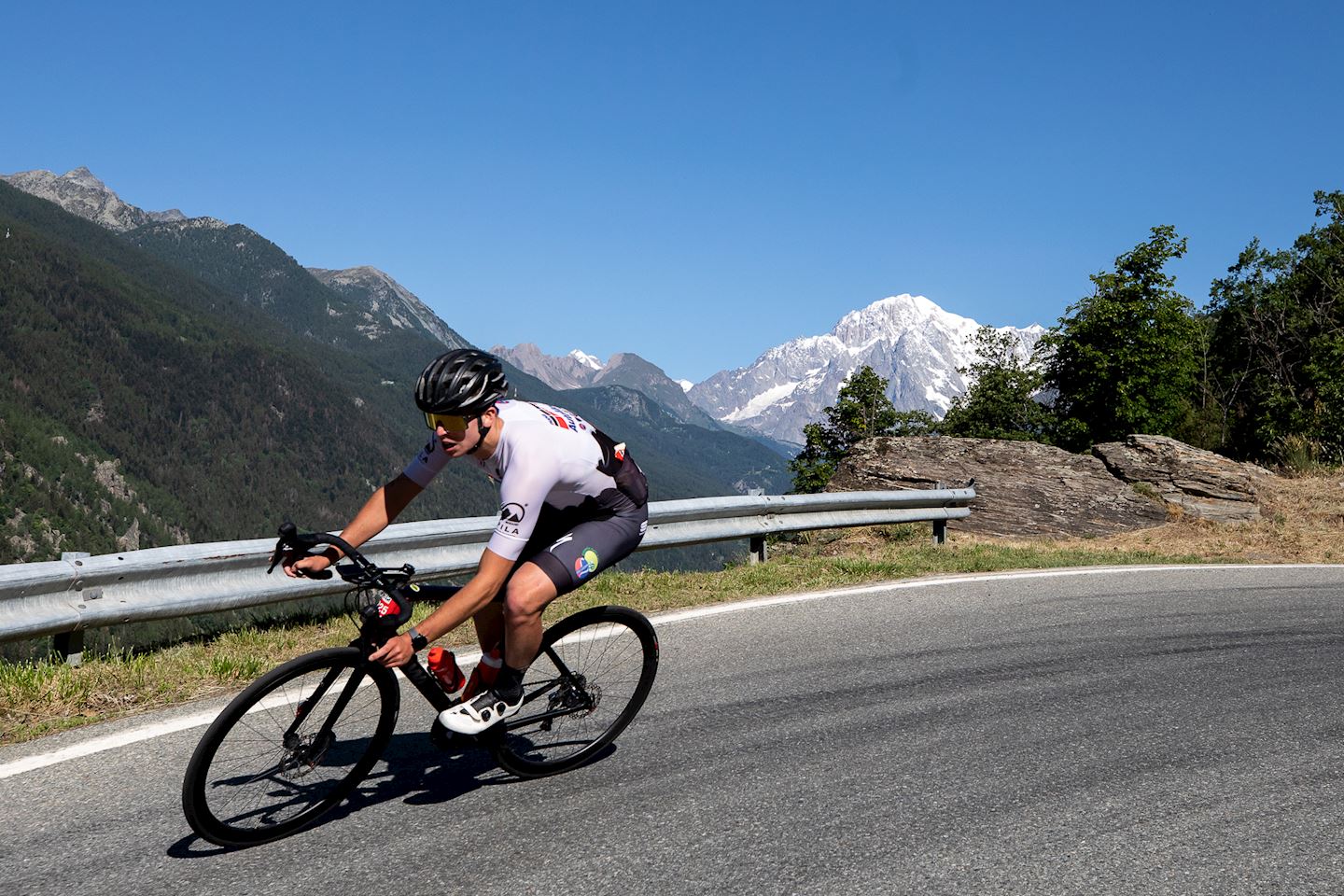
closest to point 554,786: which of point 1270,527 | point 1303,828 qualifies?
point 1303,828

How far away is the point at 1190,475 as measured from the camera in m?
14.4

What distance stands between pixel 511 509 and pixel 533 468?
0.62 feet

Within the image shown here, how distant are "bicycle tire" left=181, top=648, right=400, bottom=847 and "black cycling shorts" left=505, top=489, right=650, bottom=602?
2.08 ft

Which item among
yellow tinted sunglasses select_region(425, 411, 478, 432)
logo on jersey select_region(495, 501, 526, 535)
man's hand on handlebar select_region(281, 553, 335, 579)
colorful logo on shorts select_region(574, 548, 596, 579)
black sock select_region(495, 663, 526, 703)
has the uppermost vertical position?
yellow tinted sunglasses select_region(425, 411, 478, 432)

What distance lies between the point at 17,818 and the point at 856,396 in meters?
46.1

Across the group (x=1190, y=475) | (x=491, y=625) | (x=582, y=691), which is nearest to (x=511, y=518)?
(x=491, y=625)

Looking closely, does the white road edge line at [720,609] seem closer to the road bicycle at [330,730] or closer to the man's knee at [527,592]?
the road bicycle at [330,730]

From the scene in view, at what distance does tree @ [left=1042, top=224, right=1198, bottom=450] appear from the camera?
4197cm

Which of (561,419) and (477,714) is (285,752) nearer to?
(477,714)

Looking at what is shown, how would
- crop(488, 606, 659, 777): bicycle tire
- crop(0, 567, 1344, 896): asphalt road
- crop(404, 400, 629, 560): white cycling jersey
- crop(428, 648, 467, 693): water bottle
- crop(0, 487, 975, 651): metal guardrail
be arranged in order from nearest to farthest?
crop(0, 567, 1344, 896): asphalt road → crop(404, 400, 629, 560): white cycling jersey → crop(428, 648, 467, 693): water bottle → crop(488, 606, 659, 777): bicycle tire → crop(0, 487, 975, 651): metal guardrail

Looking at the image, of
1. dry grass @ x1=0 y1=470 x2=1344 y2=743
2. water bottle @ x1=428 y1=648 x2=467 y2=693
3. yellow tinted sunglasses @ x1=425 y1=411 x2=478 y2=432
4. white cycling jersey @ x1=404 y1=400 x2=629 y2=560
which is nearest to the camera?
white cycling jersey @ x1=404 y1=400 x2=629 y2=560

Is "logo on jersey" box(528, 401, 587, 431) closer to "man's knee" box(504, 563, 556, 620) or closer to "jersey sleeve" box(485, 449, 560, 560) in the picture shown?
"jersey sleeve" box(485, 449, 560, 560)

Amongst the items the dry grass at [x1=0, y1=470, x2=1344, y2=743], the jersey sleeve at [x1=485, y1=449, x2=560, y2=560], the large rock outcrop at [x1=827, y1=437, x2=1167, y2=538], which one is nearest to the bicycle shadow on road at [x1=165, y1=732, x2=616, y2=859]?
the jersey sleeve at [x1=485, y1=449, x2=560, y2=560]

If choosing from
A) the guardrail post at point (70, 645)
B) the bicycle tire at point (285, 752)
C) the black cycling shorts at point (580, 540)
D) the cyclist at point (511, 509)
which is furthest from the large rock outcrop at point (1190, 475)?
the guardrail post at point (70, 645)
